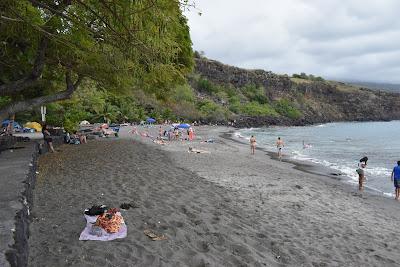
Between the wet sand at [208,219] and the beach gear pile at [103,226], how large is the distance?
16 cm

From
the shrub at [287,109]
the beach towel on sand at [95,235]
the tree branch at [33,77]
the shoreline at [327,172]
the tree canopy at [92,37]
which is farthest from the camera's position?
the shrub at [287,109]

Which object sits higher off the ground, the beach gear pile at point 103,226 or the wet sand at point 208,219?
the beach gear pile at point 103,226

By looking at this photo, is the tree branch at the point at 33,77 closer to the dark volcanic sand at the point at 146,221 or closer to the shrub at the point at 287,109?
the dark volcanic sand at the point at 146,221

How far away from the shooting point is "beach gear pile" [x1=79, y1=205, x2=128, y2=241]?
21.7 feet

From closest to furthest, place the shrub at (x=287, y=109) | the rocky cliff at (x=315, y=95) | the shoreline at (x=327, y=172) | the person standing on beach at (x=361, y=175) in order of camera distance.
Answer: the person standing on beach at (x=361, y=175) < the shoreline at (x=327, y=172) < the shrub at (x=287, y=109) < the rocky cliff at (x=315, y=95)

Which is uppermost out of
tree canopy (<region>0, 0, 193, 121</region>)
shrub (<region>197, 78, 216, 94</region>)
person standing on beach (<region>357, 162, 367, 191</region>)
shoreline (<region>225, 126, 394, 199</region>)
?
shrub (<region>197, 78, 216, 94</region>)

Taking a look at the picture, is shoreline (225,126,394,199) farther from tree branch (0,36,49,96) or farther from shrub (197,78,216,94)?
shrub (197,78,216,94)

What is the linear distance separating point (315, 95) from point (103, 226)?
138 m

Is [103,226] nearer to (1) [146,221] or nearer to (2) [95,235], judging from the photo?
(2) [95,235]

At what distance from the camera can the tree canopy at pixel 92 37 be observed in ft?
19.8

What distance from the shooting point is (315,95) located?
452 feet

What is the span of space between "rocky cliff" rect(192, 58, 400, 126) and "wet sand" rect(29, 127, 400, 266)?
9693cm

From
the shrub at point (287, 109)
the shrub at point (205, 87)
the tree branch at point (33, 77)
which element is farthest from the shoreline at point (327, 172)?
the shrub at point (287, 109)

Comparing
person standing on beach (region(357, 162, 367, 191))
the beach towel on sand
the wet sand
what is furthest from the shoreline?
the beach towel on sand
